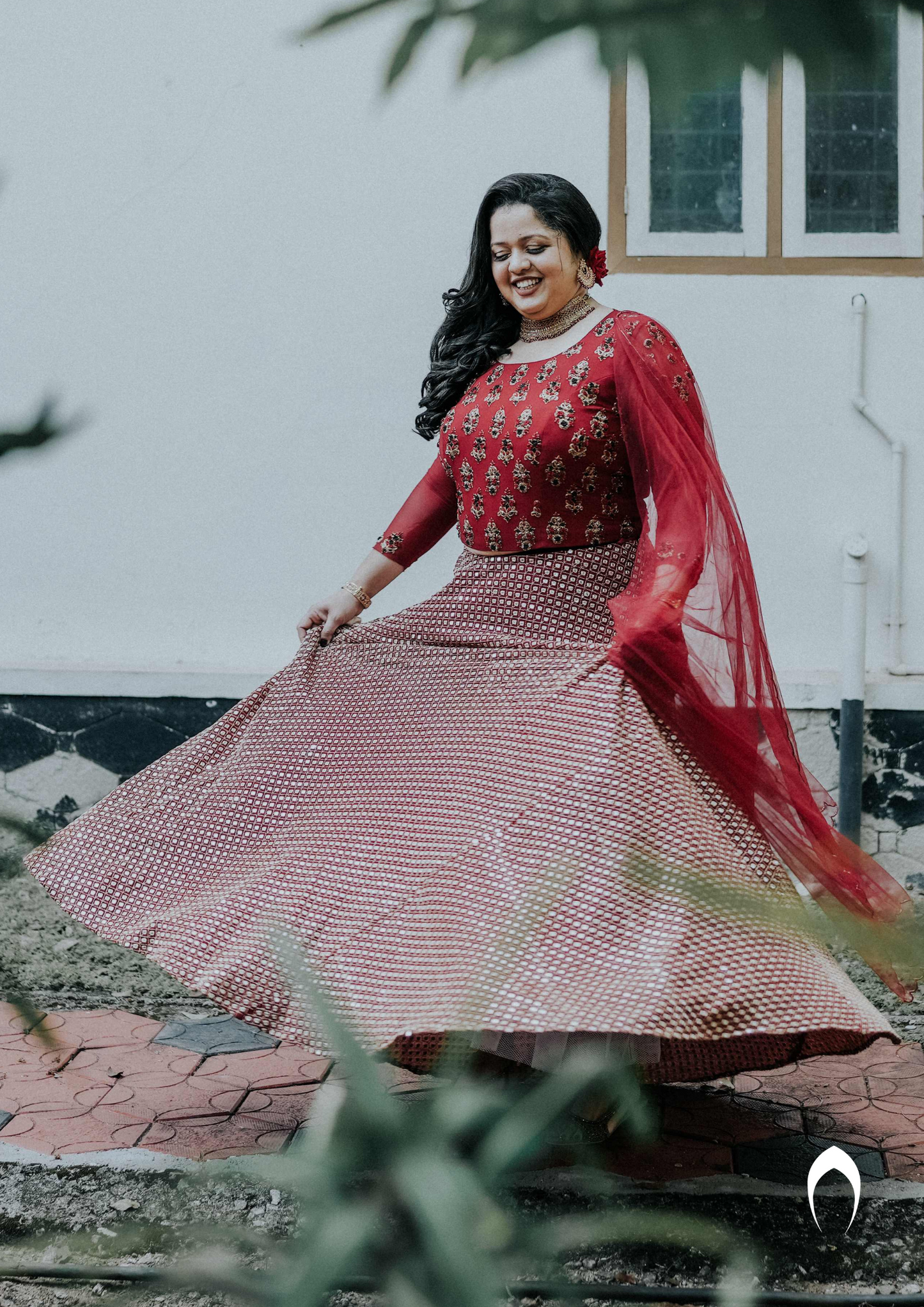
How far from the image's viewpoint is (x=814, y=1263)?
2064mm

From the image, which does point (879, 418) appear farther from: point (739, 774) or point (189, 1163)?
point (189, 1163)

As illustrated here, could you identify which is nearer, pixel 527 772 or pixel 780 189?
pixel 527 772

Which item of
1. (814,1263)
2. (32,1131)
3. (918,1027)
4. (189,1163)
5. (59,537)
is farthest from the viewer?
(59,537)

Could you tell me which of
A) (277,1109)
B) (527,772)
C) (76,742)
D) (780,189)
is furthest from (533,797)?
(780,189)

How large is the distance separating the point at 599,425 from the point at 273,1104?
148 centimetres

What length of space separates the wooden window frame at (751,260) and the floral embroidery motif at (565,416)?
1778 millimetres

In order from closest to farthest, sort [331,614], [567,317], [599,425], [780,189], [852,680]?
[599,425] < [567,317] < [331,614] < [852,680] < [780,189]

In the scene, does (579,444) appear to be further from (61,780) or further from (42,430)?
(61,780)

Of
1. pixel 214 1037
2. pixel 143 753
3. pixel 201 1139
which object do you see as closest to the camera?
pixel 201 1139

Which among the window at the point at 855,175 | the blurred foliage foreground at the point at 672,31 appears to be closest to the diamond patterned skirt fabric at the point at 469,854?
the blurred foliage foreground at the point at 672,31

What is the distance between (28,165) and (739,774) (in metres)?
3.34

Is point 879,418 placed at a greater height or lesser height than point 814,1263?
greater

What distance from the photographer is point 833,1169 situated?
7.84ft

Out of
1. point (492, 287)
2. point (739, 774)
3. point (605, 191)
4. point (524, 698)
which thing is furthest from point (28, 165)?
point (739, 774)
